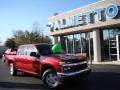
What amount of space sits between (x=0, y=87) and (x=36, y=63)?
76.5 inches

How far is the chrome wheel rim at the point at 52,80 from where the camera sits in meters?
9.56

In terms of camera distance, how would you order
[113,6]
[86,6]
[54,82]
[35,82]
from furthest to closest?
[86,6] < [113,6] < [35,82] < [54,82]

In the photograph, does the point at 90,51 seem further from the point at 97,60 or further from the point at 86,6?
the point at 86,6

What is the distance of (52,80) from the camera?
9.68 meters

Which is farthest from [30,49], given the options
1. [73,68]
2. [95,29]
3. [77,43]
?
[77,43]

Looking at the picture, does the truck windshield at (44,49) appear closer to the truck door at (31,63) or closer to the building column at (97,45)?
the truck door at (31,63)

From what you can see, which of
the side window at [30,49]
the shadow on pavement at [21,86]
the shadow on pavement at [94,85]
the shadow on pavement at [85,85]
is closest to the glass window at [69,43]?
the side window at [30,49]

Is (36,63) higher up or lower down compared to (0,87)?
higher up

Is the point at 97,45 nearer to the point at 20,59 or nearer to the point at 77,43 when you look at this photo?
the point at 77,43

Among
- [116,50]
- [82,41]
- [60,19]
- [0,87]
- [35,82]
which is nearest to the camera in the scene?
[0,87]

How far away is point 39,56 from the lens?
10539mm

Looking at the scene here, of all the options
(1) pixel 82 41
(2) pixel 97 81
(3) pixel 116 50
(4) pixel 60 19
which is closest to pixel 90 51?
(1) pixel 82 41

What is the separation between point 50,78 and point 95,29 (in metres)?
13.2

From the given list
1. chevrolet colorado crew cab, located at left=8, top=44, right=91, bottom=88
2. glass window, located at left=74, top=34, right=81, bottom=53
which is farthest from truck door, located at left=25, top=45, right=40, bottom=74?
glass window, located at left=74, top=34, right=81, bottom=53
